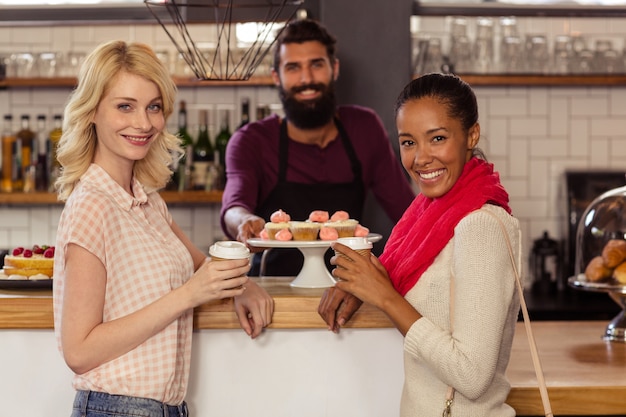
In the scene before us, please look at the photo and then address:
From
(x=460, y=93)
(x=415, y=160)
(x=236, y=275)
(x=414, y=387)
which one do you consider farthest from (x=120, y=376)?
(x=460, y=93)

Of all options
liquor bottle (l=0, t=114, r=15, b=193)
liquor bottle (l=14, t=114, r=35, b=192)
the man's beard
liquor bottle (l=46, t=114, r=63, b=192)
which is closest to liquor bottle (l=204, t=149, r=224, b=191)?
liquor bottle (l=46, t=114, r=63, b=192)

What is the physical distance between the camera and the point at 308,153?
356cm

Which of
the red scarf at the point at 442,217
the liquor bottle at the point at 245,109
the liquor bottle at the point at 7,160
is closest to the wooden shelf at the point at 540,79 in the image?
the liquor bottle at the point at 245,109

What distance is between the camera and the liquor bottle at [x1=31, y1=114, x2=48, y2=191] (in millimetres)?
4820

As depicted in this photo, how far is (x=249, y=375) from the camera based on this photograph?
7.55ft

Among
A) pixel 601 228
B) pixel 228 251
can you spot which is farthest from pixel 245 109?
pixel 228 251

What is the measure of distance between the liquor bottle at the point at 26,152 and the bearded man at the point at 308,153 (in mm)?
1713

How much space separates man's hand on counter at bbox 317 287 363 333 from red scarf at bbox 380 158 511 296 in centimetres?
20

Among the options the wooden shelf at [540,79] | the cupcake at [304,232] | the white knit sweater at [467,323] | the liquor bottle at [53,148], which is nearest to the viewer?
the white knit sweater at [467,323]

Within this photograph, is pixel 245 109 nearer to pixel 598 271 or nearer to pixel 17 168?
pixel 17 168

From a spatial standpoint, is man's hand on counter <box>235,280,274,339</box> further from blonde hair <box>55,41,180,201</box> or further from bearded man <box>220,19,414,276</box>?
bearded man <box>220,19,414,276</box>

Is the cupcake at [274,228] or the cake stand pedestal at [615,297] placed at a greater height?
the cupcake at [274,228]

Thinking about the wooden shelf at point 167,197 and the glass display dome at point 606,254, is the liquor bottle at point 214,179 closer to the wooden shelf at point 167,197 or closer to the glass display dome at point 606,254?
the wooden shelf at point 167,197

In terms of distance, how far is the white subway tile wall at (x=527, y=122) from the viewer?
16.6 ft
